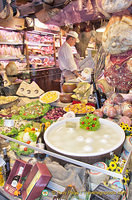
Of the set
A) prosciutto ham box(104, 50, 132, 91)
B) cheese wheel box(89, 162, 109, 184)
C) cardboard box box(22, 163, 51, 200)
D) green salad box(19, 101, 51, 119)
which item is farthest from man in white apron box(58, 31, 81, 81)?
cheese wheel box(89, 162, 109, 184)

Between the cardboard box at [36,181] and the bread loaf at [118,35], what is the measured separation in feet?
2.94

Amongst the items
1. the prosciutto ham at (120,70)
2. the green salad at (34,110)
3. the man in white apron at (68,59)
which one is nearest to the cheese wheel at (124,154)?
the prosciutto ham at (120,70)

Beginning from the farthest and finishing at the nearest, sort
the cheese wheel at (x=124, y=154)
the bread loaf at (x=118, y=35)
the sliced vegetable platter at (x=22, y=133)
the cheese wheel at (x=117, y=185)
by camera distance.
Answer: the sliced vegetable platter at (x=22, y=133) < the cheese wheel at (x=124, y=154) < the bread loaf at (x=118, y=35) < the cheese wheel at (x=117, y=185)

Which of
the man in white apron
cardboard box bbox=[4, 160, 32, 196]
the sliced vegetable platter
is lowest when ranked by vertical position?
cardboard box bbox=[4, 160, 32, 196]

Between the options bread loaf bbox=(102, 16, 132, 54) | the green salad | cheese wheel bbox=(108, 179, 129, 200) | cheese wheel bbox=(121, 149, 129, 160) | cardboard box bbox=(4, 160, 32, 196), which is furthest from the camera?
the green salad

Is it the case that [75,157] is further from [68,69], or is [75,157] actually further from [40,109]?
[68,69]

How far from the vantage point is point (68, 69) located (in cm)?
405

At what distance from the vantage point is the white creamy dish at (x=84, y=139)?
1.26 meters

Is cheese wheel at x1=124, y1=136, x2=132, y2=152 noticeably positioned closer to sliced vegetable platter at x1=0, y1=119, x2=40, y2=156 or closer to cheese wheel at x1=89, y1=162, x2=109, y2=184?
cheese wheel at x1=89, y1=162, x2=109, y2=184

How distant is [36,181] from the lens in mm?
1173

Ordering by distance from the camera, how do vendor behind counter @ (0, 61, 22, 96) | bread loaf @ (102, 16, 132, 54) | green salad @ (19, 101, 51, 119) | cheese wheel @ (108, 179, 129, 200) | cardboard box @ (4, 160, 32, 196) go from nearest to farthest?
cheese wheel @ (108, 179, 129, 200), bread loaf @ (102, 16, 132, 54), cardboard box @ (4, 160, 32, 196), green salad @ (19, 101, 51, 119), vendor behind counter @ (0, 61, 22, 96)

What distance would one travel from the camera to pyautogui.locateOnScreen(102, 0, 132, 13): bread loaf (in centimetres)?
101

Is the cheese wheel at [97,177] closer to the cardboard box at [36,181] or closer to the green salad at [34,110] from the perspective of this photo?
the cardboard box at [36,181]

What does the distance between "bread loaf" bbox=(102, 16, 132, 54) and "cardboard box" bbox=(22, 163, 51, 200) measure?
0.90m
